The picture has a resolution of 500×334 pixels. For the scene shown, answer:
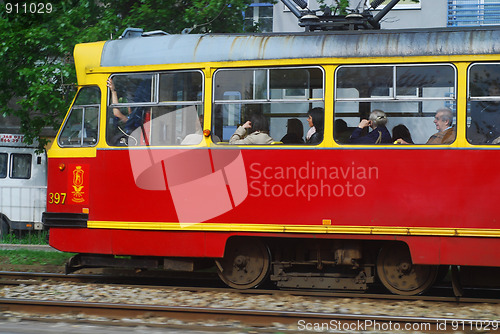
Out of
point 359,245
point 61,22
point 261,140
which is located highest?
point 61,22

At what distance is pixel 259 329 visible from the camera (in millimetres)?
6723

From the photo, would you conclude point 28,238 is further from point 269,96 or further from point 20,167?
point 269,96

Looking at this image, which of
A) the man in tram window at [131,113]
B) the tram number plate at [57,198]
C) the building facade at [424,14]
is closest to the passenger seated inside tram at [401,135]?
the man in tram window at [131,113]

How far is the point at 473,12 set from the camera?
17984mm

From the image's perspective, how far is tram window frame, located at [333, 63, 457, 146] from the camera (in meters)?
7.92

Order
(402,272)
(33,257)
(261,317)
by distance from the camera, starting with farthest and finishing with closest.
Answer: (33,257), (402,272), (261,317)

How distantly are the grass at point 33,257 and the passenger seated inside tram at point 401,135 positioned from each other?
5889mm

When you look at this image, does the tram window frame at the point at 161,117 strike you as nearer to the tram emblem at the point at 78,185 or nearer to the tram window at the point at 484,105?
the tram emblem at the point at 78,185

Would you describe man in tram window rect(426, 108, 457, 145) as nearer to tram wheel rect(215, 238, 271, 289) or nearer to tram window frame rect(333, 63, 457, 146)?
tram window frame rect(333, 63, 457, 146)

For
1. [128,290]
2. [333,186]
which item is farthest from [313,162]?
[128,290]

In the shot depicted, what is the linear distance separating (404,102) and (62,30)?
255 inches

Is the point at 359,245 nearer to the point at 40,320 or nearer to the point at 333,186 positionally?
the point at 333,186

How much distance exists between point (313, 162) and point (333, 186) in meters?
0.36

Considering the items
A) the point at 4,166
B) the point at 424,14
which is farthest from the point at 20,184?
the point at 424,14
